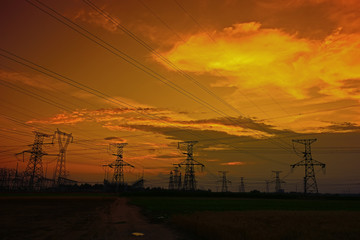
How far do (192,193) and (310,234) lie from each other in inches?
4114

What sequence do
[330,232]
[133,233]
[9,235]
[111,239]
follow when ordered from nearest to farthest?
[111,239] → [9,235] → [133,233] → [330,232]

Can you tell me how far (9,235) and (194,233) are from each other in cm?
1339

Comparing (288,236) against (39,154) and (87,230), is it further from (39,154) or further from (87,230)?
(39,154)

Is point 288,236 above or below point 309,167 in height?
below

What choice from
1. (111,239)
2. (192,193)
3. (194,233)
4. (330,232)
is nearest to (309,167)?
(192,193)

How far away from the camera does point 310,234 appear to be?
2217 centimetres

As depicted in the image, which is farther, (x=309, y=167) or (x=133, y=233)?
(x=309, y=167)

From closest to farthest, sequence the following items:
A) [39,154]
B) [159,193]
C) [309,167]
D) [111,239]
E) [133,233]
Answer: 1. [111,239]
2. [133,233]
3. [309,167]
4. [39,154]
5. [159,193]

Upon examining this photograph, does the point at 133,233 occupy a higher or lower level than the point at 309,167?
lower

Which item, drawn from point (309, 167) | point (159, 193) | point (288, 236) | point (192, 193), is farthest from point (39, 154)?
point (288, 236)

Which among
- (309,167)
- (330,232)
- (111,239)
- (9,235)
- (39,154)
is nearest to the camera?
(111,239)

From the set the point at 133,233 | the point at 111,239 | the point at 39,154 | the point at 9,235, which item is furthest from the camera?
the point at 39,154

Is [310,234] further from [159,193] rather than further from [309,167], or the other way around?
[159,193]

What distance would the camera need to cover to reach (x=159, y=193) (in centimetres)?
12262
